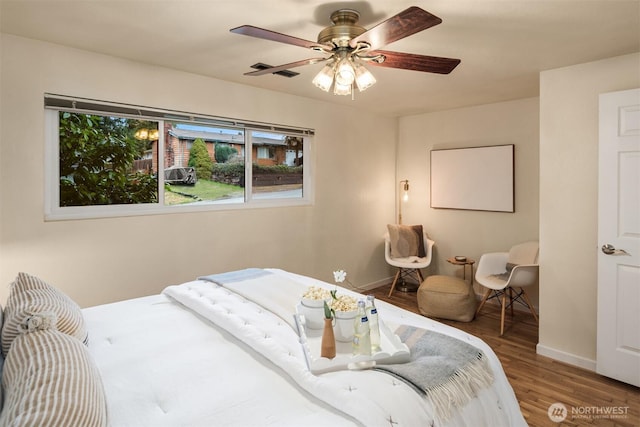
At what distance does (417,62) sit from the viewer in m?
1.96

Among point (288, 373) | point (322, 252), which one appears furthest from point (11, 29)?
point (322, 252)

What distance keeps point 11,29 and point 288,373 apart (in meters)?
2.61

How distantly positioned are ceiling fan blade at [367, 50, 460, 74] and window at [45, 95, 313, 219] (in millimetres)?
1886

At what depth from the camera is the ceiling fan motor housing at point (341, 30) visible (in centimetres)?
189

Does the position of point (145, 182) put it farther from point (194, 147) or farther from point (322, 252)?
point (322, 252)

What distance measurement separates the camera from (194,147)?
336 cm

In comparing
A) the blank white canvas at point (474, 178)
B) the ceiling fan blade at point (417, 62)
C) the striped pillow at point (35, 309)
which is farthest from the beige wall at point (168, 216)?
the ceiling fan blade at point (417, 62)

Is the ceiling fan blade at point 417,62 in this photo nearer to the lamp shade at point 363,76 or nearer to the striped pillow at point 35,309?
the lamp shade at point 363,76

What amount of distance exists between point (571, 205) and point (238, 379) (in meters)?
2.85

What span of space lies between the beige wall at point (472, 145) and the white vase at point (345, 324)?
131 inches

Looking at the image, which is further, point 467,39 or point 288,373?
point 467,39

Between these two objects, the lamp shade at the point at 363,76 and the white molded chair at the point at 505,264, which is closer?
the lamp shade at the point at 363,76

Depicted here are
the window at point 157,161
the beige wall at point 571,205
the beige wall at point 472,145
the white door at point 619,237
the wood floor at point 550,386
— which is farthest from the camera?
the beige wall at point 472,145

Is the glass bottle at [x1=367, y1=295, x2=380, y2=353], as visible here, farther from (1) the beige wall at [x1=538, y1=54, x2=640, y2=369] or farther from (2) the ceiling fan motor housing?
(1) the beige wall at [x1=538, y1=54, x2=640, y2=369]
